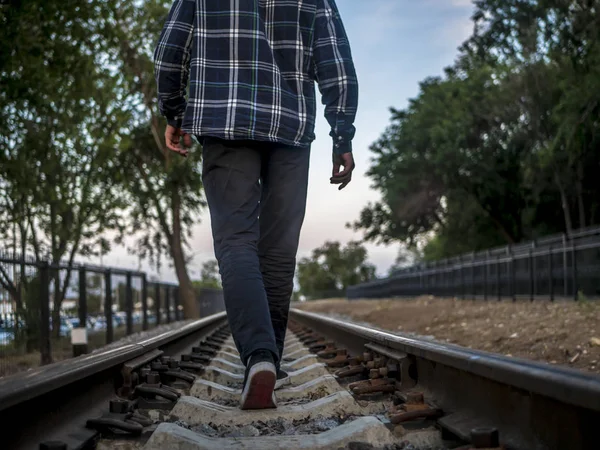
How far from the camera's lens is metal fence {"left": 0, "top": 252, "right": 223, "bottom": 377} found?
8969 millimetres

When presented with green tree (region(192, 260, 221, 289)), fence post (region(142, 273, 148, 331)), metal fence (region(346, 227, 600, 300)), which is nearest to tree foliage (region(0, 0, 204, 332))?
fence post (region(142, 273, 148, 331))

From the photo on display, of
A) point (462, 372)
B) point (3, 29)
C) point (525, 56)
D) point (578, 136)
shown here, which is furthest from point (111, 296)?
point (525, 56)

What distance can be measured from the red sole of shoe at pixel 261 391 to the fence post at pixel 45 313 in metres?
7.19

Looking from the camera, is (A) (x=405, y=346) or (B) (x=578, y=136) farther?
(B) (x=578, y=136)

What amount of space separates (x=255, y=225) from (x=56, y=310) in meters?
7.65

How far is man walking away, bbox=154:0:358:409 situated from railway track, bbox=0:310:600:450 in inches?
11.8

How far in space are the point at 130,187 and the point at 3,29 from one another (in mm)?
17711

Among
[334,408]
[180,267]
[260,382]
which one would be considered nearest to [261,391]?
[260,382]

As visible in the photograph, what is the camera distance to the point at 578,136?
74.9 feet

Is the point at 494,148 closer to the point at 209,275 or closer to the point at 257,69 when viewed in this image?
the point at 257,69

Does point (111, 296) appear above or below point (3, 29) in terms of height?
below

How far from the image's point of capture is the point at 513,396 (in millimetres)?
2350

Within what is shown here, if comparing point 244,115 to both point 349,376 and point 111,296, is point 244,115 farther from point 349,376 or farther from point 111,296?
point 111,296

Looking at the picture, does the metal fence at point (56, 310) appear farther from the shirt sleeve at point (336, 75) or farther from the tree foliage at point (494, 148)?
the tree foliage at point (494, 148)
